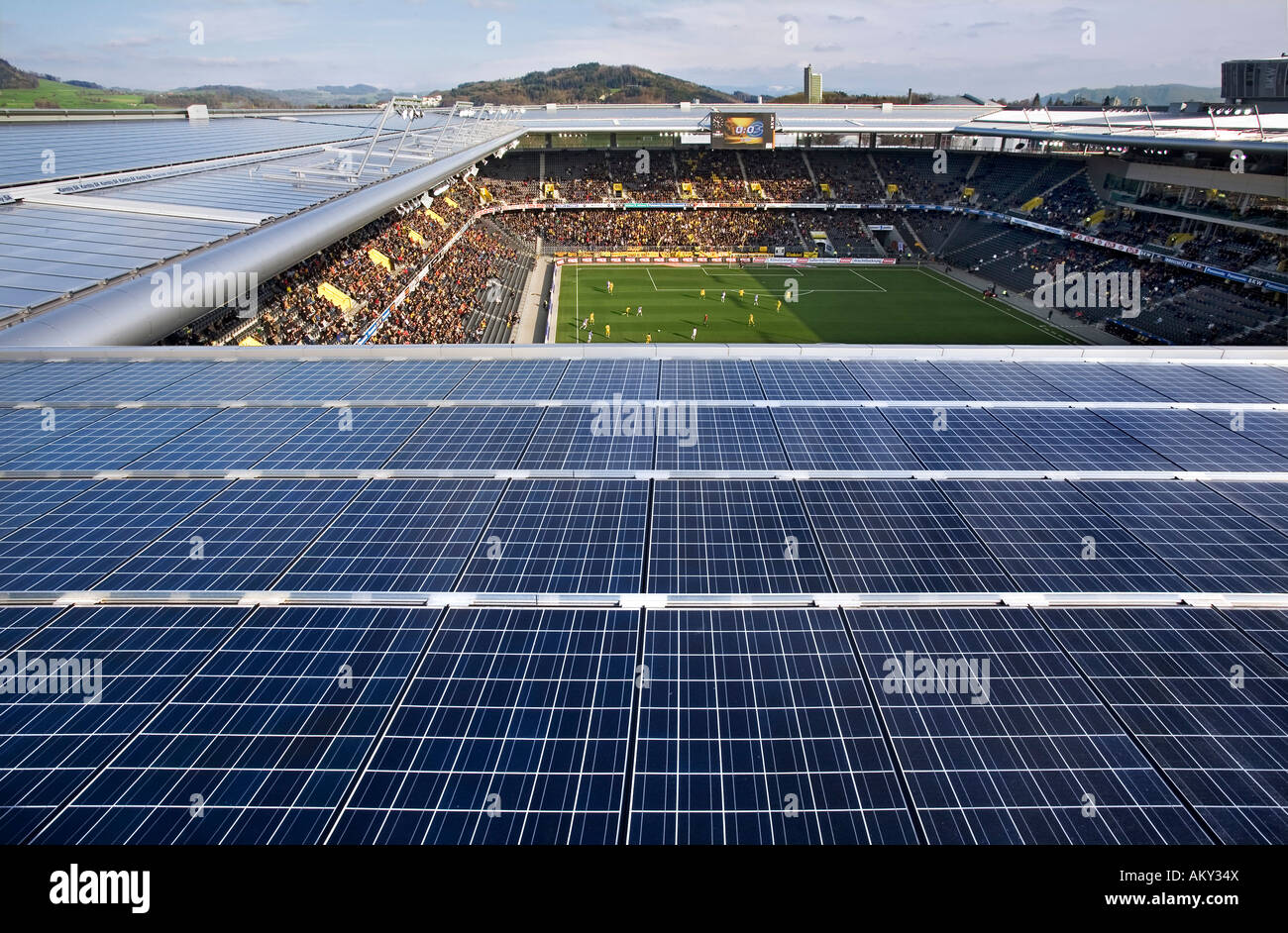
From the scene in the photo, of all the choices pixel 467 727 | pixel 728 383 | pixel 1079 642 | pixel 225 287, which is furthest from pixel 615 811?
pixel 225 287

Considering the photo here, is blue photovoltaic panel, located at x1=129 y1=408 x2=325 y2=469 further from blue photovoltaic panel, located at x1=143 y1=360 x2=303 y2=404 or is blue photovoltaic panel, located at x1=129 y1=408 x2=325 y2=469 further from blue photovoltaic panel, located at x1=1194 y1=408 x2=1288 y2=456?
blue photovoltaic panel, located at x1=1194 y1=408 x2=1288 y2=456

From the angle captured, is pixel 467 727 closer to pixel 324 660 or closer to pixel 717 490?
pixel 324 660

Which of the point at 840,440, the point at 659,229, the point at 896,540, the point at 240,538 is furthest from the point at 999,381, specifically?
the point at 659,229

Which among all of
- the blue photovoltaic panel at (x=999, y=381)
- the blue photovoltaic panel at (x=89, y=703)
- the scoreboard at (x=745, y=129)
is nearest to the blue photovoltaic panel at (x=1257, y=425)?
the blue photovoltaic panel at (x=999, y=381)

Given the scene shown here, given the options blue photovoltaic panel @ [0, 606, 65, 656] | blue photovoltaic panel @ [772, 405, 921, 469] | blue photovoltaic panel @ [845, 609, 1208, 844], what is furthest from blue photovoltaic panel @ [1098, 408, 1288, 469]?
blue photovoltaic panel @ [0, 606, 65, 656]

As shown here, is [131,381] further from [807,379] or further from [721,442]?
[807,379]

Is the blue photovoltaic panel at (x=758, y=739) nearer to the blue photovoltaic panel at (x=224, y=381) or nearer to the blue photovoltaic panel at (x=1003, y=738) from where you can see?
the blue photovoltaic panel at (x=1003, y=738)
